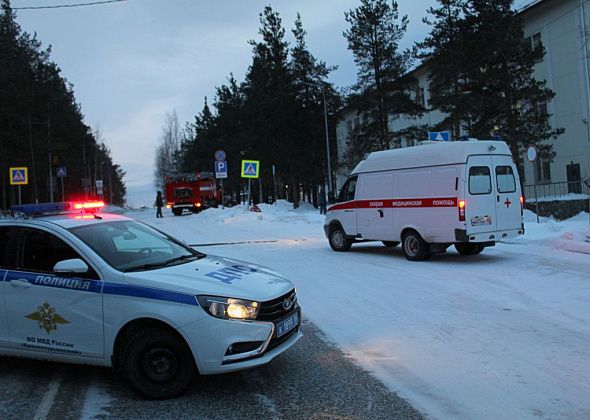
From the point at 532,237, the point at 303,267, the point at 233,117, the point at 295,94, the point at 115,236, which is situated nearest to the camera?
the point at 115,236

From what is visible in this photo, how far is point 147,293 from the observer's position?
14.8 feet

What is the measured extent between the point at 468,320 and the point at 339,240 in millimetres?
8379

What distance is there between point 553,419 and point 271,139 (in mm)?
43632

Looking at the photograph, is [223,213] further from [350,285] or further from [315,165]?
[350,285]

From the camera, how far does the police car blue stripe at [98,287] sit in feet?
14.6

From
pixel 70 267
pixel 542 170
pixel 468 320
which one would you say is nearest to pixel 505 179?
pixel 468 320

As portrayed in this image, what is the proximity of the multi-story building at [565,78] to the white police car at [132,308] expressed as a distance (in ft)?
93.9

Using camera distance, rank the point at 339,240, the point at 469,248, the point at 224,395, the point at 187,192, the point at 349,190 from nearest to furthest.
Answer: the point at 224,395 < the point at 469,248 < the point at 349,190 < the point at 339,240 < the point at 187,192

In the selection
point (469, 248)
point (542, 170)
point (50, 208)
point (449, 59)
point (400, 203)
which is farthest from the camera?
point (542, 170)

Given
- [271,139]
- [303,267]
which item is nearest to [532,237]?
[303,267]

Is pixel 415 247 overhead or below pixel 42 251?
below

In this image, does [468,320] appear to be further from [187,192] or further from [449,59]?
[187,192]

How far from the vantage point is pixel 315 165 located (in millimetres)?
48219

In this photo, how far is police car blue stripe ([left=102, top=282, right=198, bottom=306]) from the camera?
4.44m
